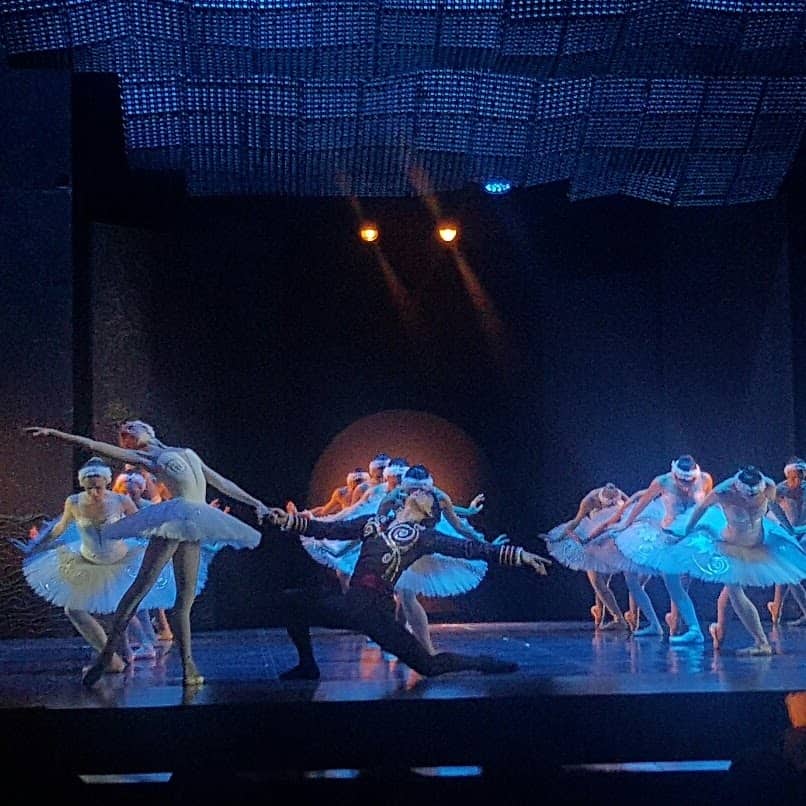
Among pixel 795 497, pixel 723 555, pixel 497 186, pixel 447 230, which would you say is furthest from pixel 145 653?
pixel 795 497

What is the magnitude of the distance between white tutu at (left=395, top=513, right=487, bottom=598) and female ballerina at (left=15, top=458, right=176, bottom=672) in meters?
1.64

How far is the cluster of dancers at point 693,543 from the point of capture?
720 cm

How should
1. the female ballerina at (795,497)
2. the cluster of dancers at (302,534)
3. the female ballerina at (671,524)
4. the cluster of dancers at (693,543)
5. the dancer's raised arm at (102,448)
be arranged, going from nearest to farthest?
the dancer's raised arm at (102,448)
the cluster of dancers at (302,534)
the cluster of dancers at (693,543)
the female ballerina at (671,524)
the female ballerina at (795,497)

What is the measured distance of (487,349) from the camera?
10688 millimetres

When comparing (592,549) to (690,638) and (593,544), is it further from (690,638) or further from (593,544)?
(690,638)

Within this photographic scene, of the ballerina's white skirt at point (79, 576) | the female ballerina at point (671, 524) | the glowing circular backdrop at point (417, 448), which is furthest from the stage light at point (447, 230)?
the ballerina's white skirt at point (79, 576)

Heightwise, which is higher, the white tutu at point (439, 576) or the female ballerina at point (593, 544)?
the female ballerina at point (593, 544)

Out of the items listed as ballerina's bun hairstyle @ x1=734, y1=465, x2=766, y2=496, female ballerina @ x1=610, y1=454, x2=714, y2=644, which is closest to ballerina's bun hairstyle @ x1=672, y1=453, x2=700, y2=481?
female ballerina @ x1=610, y1=454, x2=714, y2=644

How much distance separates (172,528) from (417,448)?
5.22 m

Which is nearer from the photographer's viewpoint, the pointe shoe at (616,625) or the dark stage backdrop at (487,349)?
the pointe shoe at (616,625)

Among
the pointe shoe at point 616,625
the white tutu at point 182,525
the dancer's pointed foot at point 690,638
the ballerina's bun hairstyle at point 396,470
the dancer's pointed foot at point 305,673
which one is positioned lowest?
the dancer's pointed foot at point 305,673

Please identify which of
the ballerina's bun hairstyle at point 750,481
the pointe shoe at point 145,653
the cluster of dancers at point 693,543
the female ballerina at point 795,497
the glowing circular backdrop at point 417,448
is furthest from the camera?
the glowing circular backdrop at point 417,448

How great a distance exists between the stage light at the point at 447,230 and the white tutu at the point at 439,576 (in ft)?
12.9

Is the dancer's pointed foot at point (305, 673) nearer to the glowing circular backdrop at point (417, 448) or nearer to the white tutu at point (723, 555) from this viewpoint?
the white tutu at point (723, 555)
